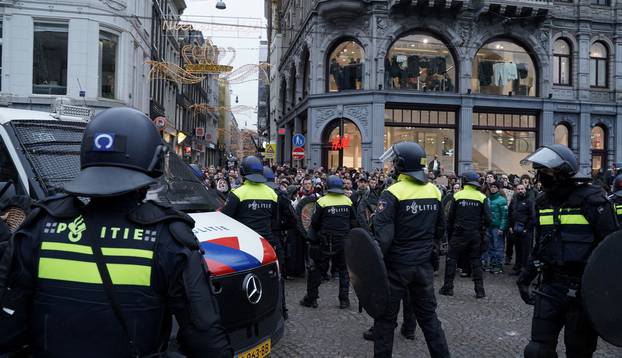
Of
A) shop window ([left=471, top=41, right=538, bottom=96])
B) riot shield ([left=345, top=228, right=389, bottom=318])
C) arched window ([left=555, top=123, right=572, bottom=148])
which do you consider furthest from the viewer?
arched window ([left=555, top=123, right=572, bottom=148])

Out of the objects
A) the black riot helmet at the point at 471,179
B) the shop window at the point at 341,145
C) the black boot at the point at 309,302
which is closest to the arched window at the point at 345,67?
the shop window at the point at 341,145

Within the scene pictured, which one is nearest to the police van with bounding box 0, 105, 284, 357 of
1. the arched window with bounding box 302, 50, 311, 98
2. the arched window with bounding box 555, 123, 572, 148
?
the arched window with bounding box 302, 50, 311, 98

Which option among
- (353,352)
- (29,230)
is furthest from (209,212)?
(29,230)

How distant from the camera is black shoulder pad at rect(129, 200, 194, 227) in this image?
5.92ft

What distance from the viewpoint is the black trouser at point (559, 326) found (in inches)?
143

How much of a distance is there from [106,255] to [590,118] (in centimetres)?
2769

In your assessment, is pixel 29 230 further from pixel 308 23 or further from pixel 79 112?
pixel 308 23

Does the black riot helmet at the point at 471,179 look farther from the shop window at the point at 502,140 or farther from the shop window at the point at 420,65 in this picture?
the shop window at the point at 502,140

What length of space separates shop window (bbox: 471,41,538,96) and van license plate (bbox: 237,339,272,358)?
74.1ft

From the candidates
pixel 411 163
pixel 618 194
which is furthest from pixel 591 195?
pixel 618 194

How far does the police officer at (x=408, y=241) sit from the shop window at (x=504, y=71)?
20973 mm

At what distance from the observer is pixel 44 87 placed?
19500 mm

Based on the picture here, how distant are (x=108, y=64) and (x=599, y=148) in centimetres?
2454

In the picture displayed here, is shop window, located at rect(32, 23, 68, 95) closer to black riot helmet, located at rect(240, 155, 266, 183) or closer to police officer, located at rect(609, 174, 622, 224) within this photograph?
black riot helmet, located at rect(240, 155, 266, 183)
